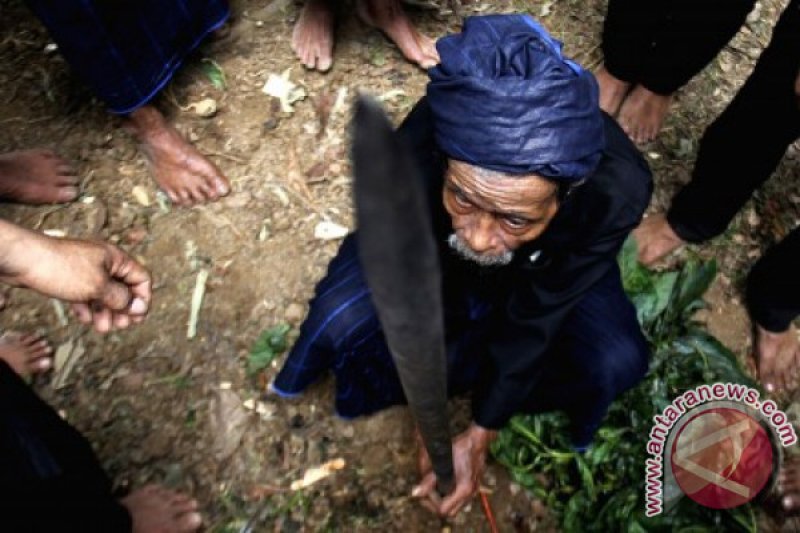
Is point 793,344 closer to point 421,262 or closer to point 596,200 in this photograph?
point 596,200

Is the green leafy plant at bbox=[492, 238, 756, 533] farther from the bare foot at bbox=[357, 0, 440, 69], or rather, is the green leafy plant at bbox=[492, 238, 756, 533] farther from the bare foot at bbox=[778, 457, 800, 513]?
the bare foot at bbox=[357, 0, 440, 69]

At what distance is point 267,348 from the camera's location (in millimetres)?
2270

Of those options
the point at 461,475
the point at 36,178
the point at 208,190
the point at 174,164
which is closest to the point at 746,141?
the point at 461,475

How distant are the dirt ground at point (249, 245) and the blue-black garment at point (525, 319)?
0.92 ft

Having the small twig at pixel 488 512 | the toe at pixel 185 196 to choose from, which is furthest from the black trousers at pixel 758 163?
the toe at pixel 185 196

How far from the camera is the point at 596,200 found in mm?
1611

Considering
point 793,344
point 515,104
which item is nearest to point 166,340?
point 515,104

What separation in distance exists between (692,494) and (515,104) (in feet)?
4.94

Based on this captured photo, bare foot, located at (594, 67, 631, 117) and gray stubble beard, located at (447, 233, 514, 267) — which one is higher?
gray stubble beard, located at (447, 233, 514, 267)

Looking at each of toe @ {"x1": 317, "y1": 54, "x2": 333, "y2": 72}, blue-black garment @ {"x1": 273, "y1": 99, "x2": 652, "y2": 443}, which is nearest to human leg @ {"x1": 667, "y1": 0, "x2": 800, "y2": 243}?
blue-black garment @ {"x1": 273, "y1": 99, "x2": 652, "y2": 443}

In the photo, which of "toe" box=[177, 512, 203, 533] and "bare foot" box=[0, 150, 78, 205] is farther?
"bare foot" box=[0, 150, 78, 205]

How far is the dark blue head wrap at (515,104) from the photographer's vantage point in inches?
51.6

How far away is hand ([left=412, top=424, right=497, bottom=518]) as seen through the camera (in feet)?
6.46

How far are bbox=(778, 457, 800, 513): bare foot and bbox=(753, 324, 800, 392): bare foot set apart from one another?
352 millimetres
